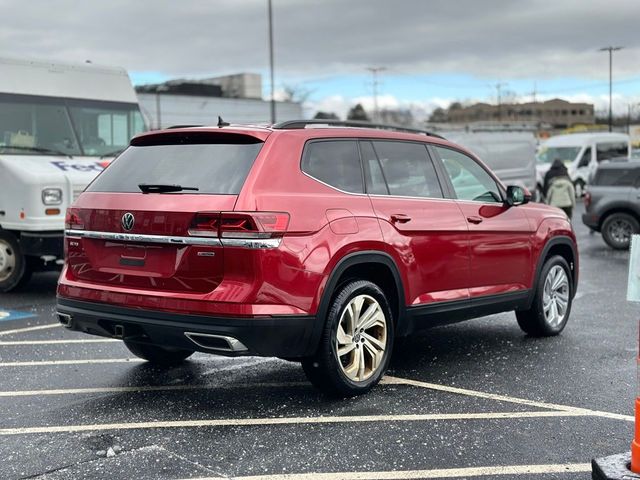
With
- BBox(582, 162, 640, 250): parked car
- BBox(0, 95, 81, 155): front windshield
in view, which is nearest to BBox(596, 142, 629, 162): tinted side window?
BBox(582, 162, 640, 250): parked car

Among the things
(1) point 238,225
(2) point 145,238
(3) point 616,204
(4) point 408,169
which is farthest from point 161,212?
(3) point 616,204

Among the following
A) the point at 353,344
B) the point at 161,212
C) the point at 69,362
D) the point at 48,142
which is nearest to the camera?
the point at 161,212

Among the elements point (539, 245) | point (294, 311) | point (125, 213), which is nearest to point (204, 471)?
point (294, 311)

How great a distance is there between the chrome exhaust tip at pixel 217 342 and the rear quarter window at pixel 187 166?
848 mm

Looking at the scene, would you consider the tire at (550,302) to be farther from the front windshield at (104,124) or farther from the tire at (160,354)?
the front windshield at (104,124)

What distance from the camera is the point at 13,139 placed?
392 inches

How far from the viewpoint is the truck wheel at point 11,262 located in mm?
9781

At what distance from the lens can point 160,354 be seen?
6242 mm

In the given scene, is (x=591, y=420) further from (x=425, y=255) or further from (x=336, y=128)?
(x=336, y=128)

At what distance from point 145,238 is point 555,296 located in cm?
415

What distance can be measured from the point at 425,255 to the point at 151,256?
1.97 meters

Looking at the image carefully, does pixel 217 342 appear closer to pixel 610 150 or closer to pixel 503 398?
pixel 503 398

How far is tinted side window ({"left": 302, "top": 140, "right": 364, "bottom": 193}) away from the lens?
526 centimetres

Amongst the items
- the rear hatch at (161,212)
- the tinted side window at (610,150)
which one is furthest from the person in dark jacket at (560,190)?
the tinted side window at (610,150)
